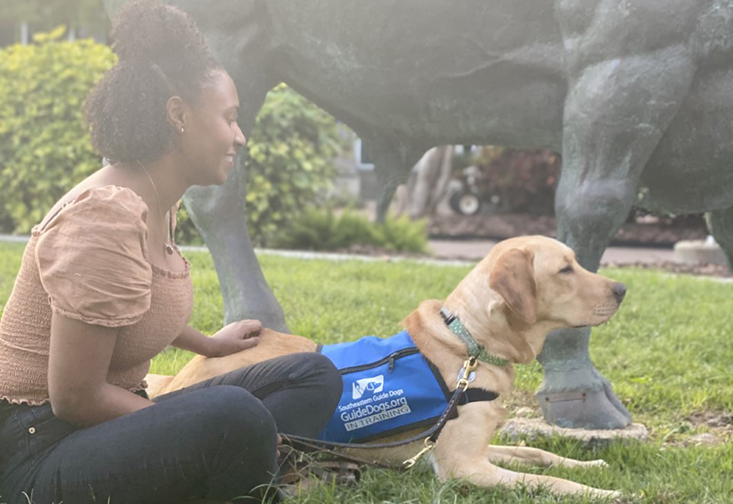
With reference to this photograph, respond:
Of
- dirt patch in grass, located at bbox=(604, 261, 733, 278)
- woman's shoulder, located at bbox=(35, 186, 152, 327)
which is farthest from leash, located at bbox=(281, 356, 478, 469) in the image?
dirt patch in grass, located at bbox=(604, 261, 733, 278)

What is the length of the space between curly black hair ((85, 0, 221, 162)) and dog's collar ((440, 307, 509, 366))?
123cm

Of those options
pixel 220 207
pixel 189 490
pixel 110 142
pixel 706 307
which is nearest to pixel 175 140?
pixel 110 142

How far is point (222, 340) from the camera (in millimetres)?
3156

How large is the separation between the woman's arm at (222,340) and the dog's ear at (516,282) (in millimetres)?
942

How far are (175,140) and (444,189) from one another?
1477 centimetres

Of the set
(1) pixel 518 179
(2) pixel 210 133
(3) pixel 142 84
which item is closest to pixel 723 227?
(2) pixel 210 133

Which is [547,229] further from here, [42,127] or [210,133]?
[210,133]

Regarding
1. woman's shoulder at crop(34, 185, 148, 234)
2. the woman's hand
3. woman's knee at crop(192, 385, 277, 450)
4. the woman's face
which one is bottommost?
the woman's hand

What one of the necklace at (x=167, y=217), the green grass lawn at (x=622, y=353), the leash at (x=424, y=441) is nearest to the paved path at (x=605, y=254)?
the green grass lawn at (x=622, y=353)

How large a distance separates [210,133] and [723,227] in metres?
2.53

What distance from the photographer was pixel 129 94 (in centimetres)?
236

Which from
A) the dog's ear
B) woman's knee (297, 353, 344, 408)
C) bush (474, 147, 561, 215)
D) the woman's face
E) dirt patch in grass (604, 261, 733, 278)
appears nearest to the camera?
the woman's face

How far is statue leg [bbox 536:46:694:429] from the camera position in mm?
3061

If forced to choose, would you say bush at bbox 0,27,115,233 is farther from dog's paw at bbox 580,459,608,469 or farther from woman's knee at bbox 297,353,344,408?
dog's paw at bbox 580,459,608,469
